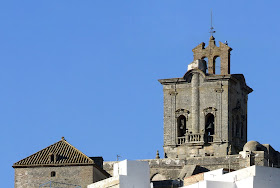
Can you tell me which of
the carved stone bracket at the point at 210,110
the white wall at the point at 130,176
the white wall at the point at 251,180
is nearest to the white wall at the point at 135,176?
the white wall at the point at 130,176

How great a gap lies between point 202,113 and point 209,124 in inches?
37.5

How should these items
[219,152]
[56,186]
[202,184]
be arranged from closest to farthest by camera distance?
[202,184] < [56,186] < [219,152]

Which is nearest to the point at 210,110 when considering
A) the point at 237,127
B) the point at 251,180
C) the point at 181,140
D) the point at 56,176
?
the point at 237,127

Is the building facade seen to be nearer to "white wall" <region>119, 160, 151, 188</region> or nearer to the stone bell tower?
"white wall" <region>119, 160, 151, 188</region>

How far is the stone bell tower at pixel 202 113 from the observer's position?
101 metres

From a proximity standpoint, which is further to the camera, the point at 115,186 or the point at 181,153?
the point at 181,153

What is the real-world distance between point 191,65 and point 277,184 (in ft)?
106

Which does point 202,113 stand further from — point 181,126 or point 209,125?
point 181,126

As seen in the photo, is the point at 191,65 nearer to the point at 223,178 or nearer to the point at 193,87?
the point at 193,87

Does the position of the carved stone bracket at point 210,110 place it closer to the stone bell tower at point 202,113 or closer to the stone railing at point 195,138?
the stone bell tower at point 202,113

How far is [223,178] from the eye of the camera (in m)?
74.0

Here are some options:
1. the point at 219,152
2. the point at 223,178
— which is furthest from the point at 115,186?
the point at 219,152

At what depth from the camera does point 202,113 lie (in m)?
102

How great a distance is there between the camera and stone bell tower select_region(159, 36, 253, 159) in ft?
331
